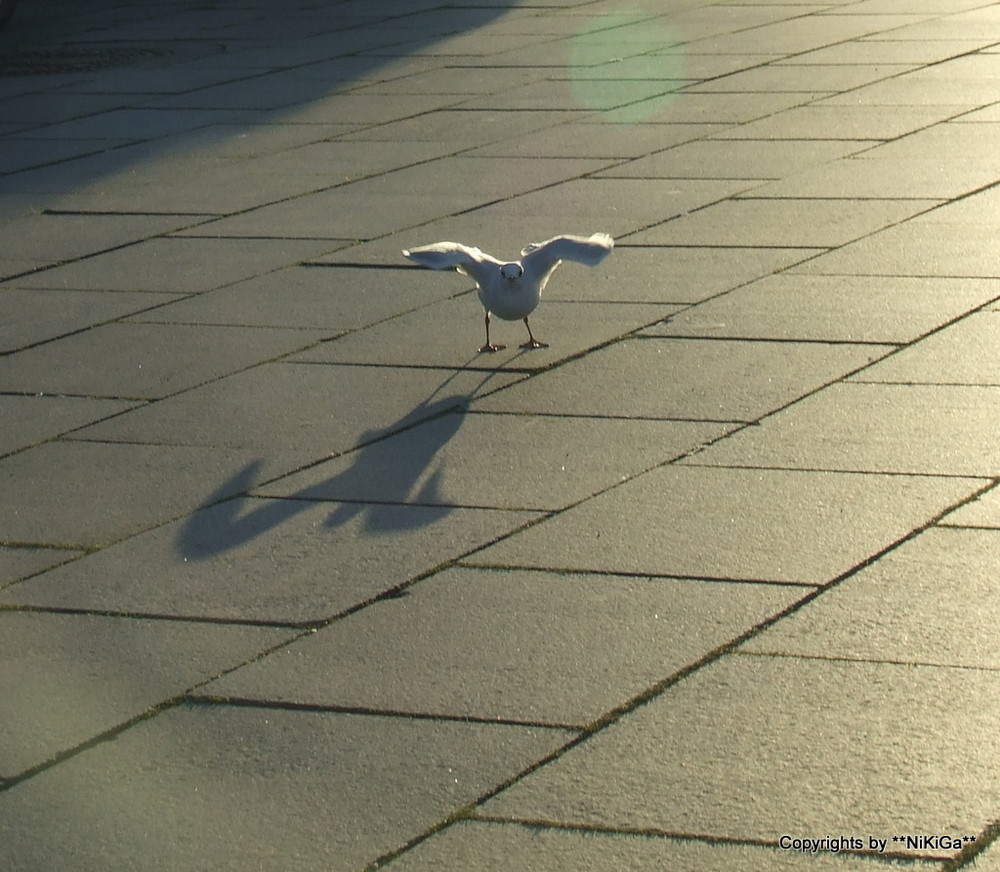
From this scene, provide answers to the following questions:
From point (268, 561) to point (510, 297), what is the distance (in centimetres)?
198

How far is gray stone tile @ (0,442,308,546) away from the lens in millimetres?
5766

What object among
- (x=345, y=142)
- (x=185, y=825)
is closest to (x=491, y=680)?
(x=185, y=825)

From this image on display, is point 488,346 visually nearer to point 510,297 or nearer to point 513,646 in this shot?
point 510,297

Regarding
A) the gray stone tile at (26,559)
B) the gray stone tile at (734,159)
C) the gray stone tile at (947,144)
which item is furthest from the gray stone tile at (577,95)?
the gray stone tile at (26,559)

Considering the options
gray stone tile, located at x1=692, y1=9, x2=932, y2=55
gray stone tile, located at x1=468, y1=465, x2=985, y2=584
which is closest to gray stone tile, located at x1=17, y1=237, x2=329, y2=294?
gray stone tile, located at x1=468, y1=465, x2=985, y2=584

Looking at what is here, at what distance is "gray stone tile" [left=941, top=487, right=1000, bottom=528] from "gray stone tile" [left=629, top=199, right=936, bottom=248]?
3.26 meters

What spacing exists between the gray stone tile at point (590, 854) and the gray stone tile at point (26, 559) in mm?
2142

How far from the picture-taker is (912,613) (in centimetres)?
476

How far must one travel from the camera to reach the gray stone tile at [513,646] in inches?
176

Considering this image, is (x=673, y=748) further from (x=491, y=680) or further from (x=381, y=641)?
(x=381, y=641)

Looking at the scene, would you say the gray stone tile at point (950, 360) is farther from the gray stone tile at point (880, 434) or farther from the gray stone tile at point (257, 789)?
the gray stone tile at point (257, 789)
